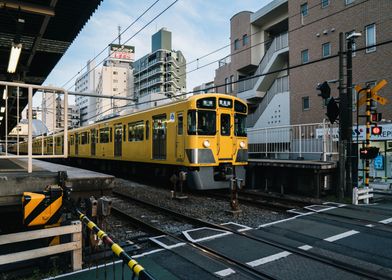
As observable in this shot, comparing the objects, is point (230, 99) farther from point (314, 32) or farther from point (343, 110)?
point (314, 32)

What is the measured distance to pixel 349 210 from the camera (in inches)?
299

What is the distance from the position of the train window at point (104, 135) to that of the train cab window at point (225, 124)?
25.3ft

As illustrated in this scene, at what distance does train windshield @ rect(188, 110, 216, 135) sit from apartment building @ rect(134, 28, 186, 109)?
5137cm

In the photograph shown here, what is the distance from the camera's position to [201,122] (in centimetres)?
977

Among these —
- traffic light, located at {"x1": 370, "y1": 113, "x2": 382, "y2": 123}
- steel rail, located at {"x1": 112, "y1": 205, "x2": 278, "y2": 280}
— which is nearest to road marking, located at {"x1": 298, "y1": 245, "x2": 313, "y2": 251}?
steel rail, located at {"x1": 112, "y1": 205, "x2": 278, "y2": 280}

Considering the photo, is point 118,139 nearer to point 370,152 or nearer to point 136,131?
point 136,131

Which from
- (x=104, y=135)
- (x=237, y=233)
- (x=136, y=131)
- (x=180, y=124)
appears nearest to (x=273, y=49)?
(x=104, y=135)

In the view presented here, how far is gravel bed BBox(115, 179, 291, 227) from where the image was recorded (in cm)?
675

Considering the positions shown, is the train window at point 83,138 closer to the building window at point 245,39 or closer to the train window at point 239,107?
the train window at point 239,107

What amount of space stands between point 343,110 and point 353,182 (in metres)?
2.15

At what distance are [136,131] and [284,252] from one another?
921 centimetres

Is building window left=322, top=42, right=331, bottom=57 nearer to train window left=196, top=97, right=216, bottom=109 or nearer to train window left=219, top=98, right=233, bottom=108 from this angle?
train window left=219, top=98, right=233, bottom=108

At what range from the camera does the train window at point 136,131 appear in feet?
40.6

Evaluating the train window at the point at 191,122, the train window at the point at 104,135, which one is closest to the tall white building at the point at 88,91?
the train window at the point at 104,135
